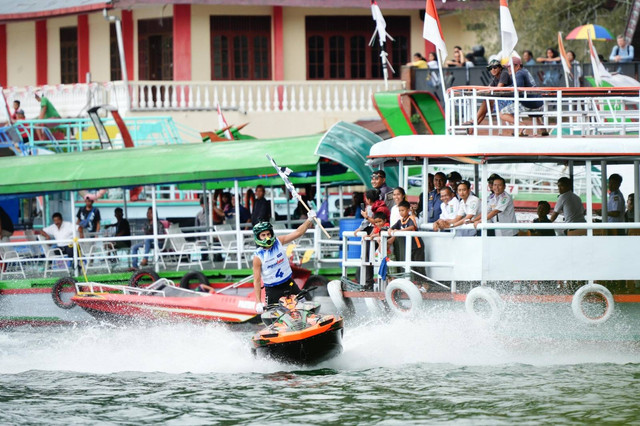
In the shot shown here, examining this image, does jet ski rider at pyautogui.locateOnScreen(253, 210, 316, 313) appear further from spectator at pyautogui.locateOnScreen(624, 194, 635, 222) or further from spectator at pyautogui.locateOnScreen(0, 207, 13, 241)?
spectator at pyautogui.locateOnScreen(0, 207, 13, 241)

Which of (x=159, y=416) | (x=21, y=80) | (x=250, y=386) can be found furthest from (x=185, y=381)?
(x=21, y=80)

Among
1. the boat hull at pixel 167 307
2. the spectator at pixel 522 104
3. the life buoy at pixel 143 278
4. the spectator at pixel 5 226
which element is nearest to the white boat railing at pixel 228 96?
the spectator at pixel 5 226

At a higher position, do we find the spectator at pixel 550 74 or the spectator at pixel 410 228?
the spectator at pixel 550 74

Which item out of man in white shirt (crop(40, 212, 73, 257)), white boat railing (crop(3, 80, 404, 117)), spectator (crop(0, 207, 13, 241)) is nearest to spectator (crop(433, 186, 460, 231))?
man in white shirt (crop(40, 212, 73, 257))

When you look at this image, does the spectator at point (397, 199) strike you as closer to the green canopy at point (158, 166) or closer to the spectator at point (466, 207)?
the spectator at point (466, 207)

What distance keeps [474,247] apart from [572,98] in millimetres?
2465

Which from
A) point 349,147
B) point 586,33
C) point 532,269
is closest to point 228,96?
point 586,33

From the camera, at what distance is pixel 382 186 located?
57.2 ft

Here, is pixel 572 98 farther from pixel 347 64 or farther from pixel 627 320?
pixel 347 64

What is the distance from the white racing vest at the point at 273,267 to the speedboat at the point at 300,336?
1.91 feet

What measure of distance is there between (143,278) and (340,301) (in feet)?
16.2

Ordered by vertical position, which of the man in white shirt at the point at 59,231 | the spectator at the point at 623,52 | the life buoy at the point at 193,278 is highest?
the spectator at the point at 623,52

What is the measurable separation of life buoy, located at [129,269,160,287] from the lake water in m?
2.65

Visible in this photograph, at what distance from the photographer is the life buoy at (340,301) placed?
15.8 meters
